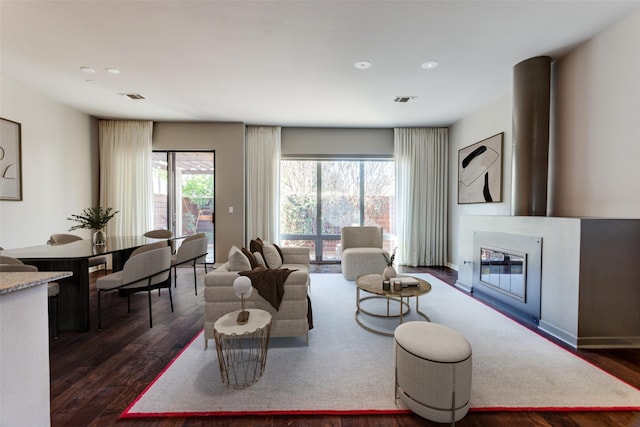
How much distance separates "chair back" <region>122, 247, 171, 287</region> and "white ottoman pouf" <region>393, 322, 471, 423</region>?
8.18ft

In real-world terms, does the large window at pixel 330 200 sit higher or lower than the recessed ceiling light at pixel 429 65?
lower

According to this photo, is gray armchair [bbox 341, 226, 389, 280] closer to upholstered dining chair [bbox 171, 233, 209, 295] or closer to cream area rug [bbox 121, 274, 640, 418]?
cream area rug [bbox 121, 274, 640, 418]

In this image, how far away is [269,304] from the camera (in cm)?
221

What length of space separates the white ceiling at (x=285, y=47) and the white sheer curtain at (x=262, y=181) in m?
1.12

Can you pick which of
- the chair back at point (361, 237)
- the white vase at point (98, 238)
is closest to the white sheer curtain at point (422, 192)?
the chair back at point (361, 237)

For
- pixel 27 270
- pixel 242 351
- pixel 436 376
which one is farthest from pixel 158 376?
pixel 436 376

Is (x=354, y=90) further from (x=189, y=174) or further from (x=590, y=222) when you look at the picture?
(x=189, y=174)

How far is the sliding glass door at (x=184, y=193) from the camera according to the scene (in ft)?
17.0

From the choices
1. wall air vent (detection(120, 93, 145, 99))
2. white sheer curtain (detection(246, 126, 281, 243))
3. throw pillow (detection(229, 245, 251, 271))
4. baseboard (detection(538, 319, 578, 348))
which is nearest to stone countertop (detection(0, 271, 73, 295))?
→ throw pillow (detection(229, 245, 251, 271))

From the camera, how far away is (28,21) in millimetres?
2295

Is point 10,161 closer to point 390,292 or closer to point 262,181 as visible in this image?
point 262,181

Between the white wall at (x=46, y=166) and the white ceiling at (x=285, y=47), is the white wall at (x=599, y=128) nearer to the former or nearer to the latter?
the white ceiling at (x=285, y=47)

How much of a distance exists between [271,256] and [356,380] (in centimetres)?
166

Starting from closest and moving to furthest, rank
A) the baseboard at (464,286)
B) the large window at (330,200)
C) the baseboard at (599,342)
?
the baseboard at (599,342) < the baseboard at (464,286) < the large window at (330,200)
